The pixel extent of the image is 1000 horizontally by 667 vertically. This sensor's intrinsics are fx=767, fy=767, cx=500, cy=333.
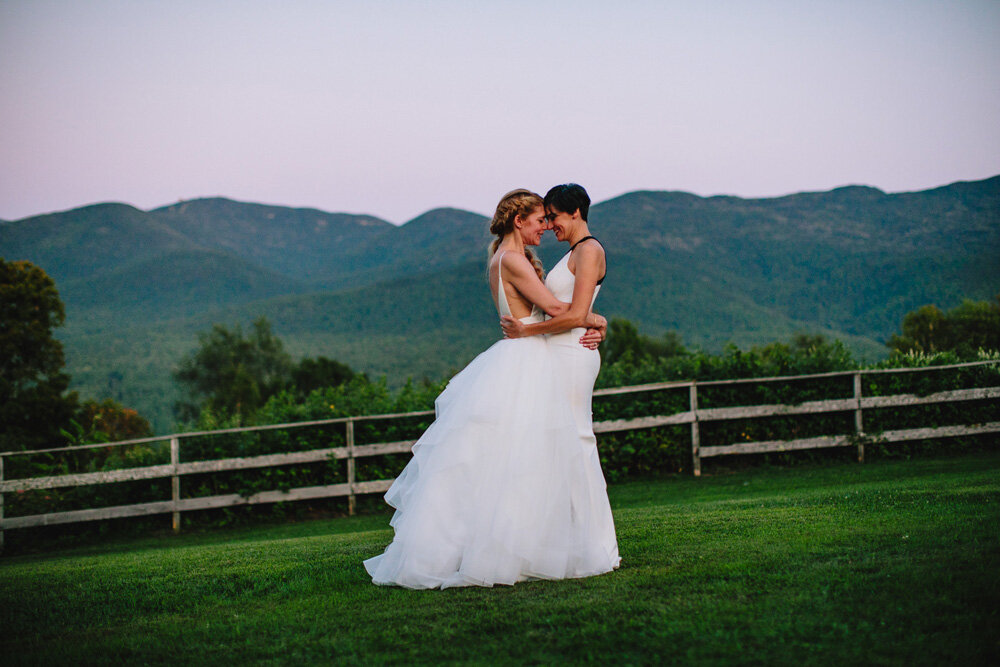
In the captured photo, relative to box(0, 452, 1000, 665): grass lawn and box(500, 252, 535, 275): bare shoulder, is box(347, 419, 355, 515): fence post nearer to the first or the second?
box(0, 452, 1000, 665): grass lawn

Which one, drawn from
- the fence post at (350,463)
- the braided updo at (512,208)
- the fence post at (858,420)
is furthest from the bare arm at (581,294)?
the fence post at (858,420)

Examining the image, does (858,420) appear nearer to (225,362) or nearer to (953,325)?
(953,325)

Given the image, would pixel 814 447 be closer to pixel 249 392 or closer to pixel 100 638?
pixel 100 638

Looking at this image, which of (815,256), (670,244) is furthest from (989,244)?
(670,244)

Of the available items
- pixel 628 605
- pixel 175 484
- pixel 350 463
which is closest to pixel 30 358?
pixel 175 484

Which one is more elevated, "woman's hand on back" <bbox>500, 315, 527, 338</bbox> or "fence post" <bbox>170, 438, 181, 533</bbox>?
"woman's hand on back" <bbox>500, 315, 527, 338</bbox>

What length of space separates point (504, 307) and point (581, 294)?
55cm

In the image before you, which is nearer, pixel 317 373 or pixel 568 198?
pixel 568 198

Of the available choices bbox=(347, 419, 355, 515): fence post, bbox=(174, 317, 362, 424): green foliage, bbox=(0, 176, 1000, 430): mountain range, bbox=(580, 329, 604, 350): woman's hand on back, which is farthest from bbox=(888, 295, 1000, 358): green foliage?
bbox=(580, 329, 604, 350): woman's hand on back

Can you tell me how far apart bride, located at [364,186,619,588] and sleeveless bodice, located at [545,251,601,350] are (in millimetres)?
16

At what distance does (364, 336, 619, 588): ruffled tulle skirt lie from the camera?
4.60m

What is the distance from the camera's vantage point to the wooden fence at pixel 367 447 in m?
10.7

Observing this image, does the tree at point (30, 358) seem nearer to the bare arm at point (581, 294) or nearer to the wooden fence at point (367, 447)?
the wooden fence at point (367, 447)

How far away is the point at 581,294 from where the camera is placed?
4949 millimetres
